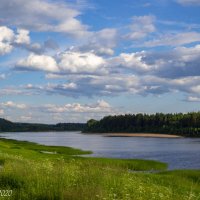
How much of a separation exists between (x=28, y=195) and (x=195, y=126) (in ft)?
622

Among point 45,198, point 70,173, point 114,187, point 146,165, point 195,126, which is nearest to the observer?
point 45,198

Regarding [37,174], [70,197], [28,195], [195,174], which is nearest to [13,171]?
[37,174]

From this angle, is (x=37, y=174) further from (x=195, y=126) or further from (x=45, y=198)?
(x=195, y=126)

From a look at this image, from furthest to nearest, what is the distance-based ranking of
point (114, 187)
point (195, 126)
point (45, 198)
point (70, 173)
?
1. point (195, 126)
2. point (70, 173)
3. point (114, 187)
4. point (45, 198)

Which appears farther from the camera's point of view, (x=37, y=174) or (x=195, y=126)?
(x=195, y=126)

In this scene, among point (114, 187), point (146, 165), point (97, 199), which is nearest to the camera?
point (97, 199)

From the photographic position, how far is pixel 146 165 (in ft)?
181

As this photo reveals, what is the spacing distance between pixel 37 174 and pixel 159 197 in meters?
5.36

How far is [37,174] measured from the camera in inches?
707

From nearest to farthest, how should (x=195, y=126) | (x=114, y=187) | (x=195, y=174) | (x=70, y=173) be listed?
(x=114, y=187) → (x=70, y=173) → (x=195, y=174) → (x=195, y=126)

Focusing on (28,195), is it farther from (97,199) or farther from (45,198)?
(97,199)

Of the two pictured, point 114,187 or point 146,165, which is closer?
point 114,187

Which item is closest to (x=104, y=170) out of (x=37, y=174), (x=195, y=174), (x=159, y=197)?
(x=37, y=174)

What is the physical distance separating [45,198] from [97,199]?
7.30 feet
